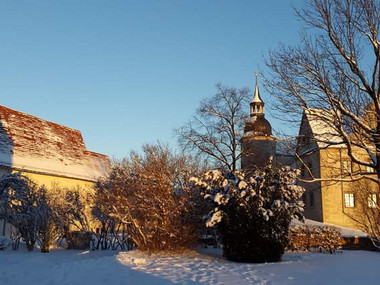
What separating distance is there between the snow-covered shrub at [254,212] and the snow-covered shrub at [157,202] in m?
1.07

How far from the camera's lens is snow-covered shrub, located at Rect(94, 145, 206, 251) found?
41.5 ft

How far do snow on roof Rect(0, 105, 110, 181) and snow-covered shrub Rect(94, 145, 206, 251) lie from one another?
14062 mm

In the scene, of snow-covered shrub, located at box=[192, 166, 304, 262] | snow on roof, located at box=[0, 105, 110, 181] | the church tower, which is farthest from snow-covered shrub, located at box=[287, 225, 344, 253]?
snow on roof, located at box=[0, 105, 110, 181]

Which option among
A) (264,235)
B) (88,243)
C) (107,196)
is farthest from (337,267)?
(88,243)

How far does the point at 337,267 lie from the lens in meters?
10.0

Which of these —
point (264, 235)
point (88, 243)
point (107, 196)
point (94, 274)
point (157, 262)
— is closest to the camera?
point (94, 274)

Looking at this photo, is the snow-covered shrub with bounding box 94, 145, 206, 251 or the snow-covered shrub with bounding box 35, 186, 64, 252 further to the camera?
the snow-covered shrub with bounding box 35, 186, 64, 252

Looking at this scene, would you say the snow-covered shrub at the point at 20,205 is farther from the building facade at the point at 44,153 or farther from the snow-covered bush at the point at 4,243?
the building facade at the point at 44,153

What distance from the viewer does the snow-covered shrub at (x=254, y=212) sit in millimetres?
11359

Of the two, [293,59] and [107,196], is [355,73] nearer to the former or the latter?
[293,59]

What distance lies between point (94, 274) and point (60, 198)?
1039cm

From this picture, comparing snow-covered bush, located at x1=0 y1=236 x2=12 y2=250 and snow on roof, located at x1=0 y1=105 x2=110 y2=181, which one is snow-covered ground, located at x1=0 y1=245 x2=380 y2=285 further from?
snow on roof, located at x1=0 y1=105 x2=110 y2=181

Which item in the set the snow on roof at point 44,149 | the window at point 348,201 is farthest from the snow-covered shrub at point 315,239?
the window at point 348,201

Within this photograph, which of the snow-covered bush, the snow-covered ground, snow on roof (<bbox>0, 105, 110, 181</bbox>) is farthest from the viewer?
snow on roof (<bbox>0, 105, 110, 181</bbox>)
